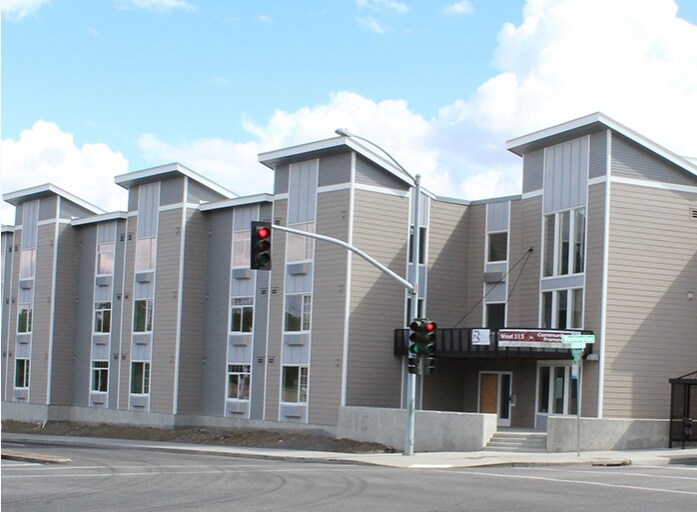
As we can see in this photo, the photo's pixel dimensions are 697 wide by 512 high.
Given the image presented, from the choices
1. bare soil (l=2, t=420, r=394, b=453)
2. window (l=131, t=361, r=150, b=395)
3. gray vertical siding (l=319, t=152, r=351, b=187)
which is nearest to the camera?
bare soil (l=2, t=420, r=394, b=453)

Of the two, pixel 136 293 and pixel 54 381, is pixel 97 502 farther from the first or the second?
pixel 54 381

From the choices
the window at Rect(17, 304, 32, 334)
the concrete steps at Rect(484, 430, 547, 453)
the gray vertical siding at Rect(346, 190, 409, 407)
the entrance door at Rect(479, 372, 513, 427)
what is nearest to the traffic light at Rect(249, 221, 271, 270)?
the concrete steps at Rect(484, 430, 547, 453)

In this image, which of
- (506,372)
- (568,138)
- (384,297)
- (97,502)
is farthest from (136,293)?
(97,502)

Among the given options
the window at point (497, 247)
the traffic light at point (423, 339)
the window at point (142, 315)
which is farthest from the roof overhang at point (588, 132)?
the window at point (142, 315)

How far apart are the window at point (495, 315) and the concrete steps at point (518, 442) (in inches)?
314

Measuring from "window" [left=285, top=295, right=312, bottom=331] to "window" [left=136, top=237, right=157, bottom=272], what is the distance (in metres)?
9.59

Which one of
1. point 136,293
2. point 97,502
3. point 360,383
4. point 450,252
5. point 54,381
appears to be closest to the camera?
point 97,502

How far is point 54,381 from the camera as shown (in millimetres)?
55375

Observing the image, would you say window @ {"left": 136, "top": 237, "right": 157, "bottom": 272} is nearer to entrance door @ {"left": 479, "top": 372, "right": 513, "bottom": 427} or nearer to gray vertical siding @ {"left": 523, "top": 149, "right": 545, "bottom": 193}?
entrance door @ {"left": 479, "top": 372, "right": 513, "bottom": 427}

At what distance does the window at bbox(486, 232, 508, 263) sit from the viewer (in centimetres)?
4322

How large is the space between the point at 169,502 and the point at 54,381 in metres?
40.6

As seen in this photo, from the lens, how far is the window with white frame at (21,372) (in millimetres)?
57656

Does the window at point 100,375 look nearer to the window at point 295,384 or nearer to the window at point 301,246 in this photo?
the window at point 295,384

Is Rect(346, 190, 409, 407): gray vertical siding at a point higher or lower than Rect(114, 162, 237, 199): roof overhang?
lower
